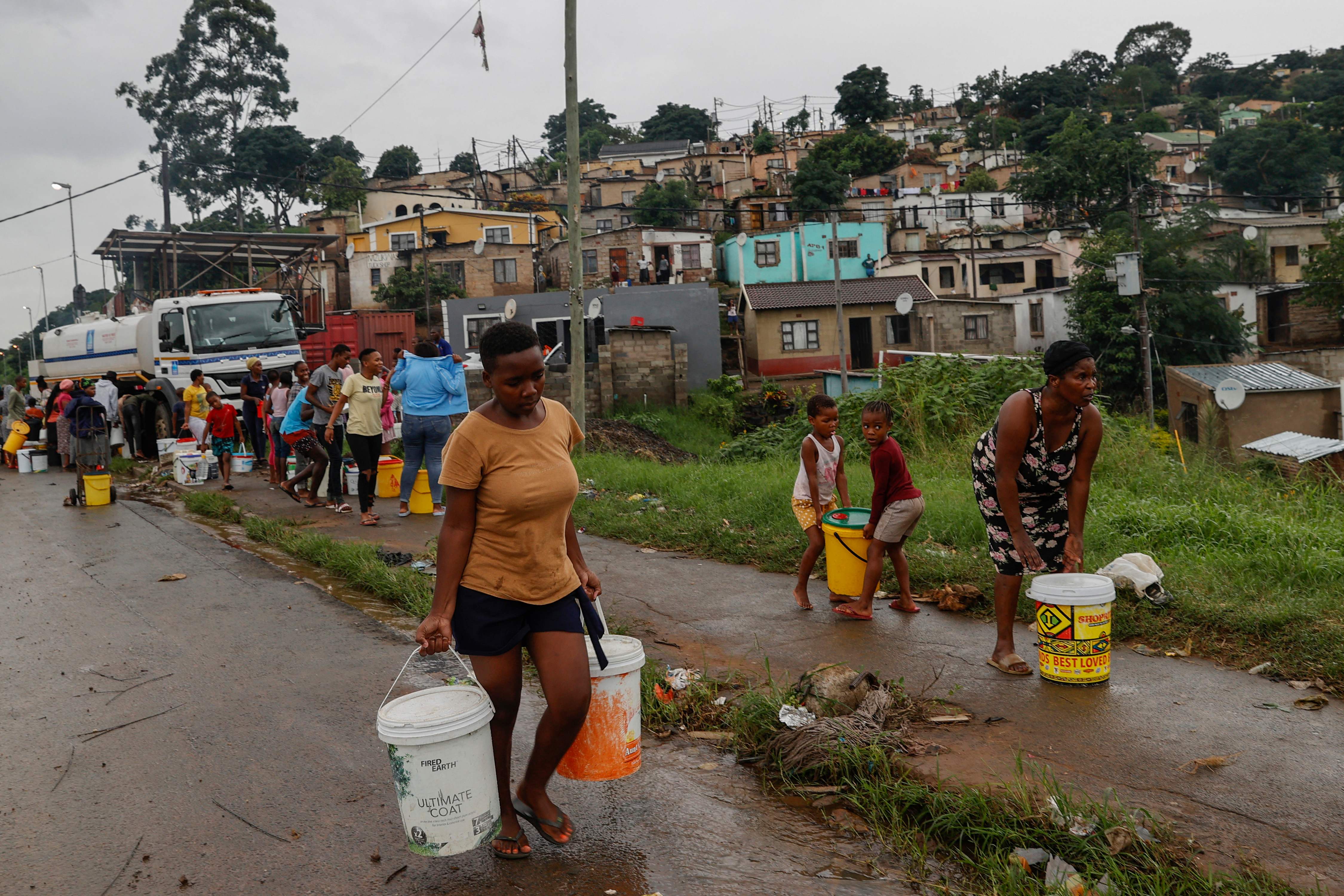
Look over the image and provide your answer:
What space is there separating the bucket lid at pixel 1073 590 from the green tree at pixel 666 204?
4853cm

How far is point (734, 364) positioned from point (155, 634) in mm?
34641

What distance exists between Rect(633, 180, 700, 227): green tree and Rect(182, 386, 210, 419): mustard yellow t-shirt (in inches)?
1499

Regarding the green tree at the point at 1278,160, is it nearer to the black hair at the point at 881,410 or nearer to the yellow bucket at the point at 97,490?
the black hair at the point at 881,410

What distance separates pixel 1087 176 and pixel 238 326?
46.2 meters

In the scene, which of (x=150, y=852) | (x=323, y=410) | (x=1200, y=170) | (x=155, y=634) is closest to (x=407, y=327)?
(x=323, y=410)

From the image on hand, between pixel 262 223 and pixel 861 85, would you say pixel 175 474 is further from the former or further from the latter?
pixel 861 85

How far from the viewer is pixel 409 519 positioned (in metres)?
10.2

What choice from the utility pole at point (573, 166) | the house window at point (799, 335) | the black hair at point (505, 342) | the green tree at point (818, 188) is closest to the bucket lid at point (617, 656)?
the black hair at point (505, 342)

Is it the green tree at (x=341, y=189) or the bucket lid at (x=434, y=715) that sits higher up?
the green tree at (x=341, y=189)

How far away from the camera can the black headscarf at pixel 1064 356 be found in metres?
4.47

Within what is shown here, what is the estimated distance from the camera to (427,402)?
369 inches

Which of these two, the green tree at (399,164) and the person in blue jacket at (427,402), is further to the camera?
the green tree at (399,164)

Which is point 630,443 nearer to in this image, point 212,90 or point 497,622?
point 497,622

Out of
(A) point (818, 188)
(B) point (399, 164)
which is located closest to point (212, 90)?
(B) point (399, 164)
